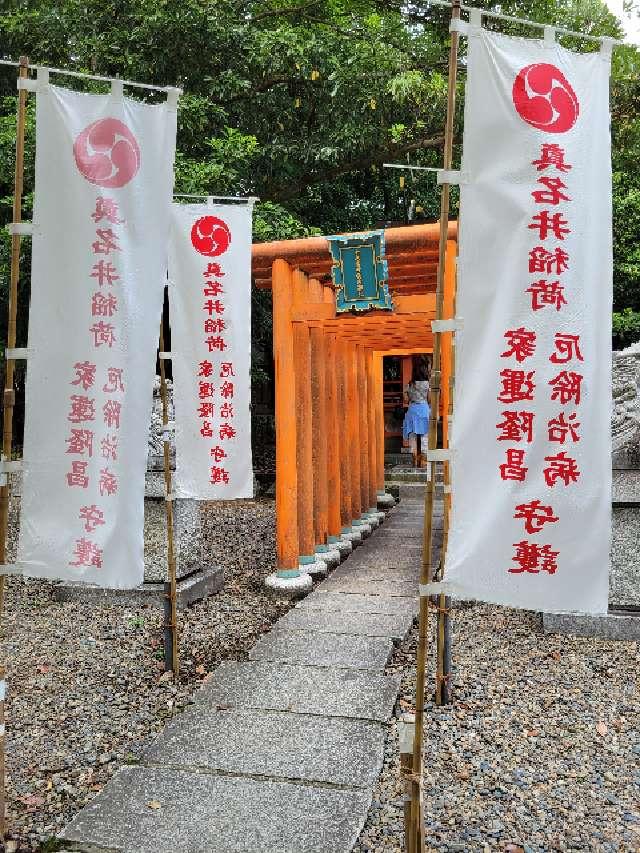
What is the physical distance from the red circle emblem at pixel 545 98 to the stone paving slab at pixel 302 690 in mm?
3266

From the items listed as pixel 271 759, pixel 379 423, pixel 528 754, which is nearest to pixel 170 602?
pixel 271 759

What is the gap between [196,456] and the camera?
17.6 feet

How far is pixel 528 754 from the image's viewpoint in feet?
11.7

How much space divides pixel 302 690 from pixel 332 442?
4.25 m

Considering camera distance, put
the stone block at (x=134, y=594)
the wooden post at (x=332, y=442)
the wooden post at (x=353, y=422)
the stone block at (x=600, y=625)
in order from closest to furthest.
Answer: the stone block at (x=600, y=625) → the stone block at (x=134, y=594) → the wooden post at (x=332, y=442) → the wooden post at (x=353, y=422)

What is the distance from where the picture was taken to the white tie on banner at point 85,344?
315cm

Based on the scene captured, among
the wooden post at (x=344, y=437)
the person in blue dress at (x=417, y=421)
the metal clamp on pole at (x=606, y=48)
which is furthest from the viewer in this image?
the person in blue dress at (x=417, y=421)

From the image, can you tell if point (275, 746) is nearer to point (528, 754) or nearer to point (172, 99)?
point (528, 754)

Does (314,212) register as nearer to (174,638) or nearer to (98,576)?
(174,638)

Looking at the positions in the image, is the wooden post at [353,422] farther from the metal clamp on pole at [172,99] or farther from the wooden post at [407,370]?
Answer: the wooden post at [407,370]

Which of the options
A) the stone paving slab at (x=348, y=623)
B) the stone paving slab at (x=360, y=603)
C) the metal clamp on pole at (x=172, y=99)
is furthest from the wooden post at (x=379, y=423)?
the metal clamp on pole at (x=172, y=99)

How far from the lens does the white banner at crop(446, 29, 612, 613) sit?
8.68 feet

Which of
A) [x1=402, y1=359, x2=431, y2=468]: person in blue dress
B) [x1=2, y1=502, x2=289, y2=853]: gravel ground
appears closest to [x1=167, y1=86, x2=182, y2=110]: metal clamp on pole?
[x1=2, y1=502, x2=289, y2=853]: gravel ground

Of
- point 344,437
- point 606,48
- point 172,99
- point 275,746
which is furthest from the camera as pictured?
point 344,437
